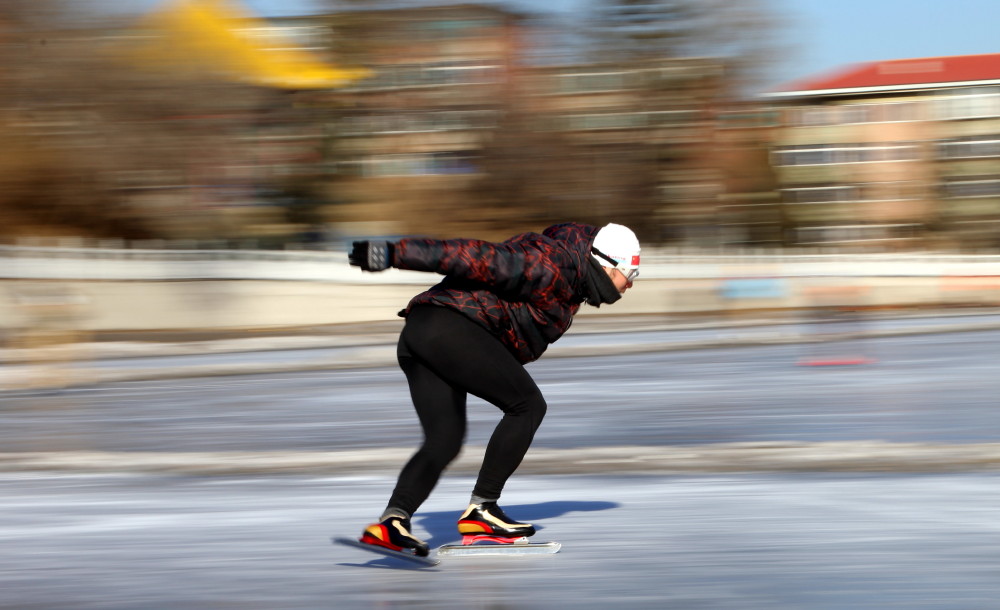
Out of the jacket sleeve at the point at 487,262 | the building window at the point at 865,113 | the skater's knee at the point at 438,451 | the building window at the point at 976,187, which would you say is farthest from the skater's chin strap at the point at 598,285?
the building window at the point at 865,113

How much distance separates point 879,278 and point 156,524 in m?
41.1

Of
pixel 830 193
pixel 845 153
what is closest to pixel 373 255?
pixel 830 193

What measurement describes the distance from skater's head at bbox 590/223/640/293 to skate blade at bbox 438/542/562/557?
3.83ft

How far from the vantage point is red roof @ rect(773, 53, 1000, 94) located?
92125mm

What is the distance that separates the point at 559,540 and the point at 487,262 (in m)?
1.55

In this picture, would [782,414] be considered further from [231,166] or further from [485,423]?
[231,166]

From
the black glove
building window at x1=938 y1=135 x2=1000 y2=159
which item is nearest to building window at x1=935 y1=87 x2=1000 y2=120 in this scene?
building window at x1=938 y1=135 x2=1000 y2=159

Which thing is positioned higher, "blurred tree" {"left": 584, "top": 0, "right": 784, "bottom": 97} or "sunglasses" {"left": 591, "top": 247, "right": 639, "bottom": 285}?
"blurred tree" {"left": 584, "top": 0, "right": 784, "bottom": 97}

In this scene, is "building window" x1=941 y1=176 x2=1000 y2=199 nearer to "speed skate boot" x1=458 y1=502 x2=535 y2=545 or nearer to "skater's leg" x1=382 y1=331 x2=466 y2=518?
"speed skate boot" x1=458 y1=502 x2=535 y2=545

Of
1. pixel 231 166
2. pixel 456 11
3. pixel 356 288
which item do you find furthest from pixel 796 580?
pixel 456 11

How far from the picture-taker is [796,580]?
4.93 meters

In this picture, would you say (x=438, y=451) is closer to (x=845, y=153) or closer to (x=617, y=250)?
(x=617, y=250)

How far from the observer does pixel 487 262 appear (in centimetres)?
498

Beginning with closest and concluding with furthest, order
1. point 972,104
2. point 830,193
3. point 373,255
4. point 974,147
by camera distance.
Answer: point 373,255 < point 974,147 < point 830,193 < point 972,104
